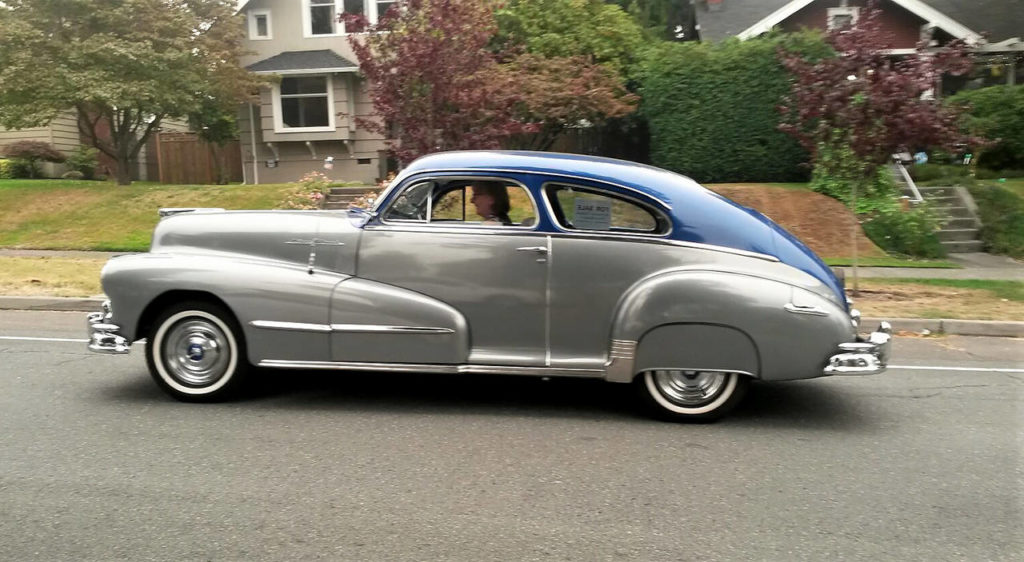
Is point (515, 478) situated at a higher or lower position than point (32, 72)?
lower

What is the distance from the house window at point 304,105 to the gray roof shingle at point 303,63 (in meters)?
0.50

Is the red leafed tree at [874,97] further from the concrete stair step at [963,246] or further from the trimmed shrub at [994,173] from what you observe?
the trimmed shrub at [994,173]

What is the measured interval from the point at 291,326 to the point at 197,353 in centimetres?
78

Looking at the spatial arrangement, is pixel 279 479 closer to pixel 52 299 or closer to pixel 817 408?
pixel 817 408

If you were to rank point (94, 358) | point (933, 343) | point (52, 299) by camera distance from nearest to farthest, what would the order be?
point (94, 358) → point (933, 343) → point (52, 299)

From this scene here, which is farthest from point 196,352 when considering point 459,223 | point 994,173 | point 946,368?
point 994,173

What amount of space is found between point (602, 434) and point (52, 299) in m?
7.70

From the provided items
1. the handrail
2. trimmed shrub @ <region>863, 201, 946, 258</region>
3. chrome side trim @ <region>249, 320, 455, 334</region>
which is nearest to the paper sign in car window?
chrome side trim @ <region>249, 320, 455, 334</region>

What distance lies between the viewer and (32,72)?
56.5 ft

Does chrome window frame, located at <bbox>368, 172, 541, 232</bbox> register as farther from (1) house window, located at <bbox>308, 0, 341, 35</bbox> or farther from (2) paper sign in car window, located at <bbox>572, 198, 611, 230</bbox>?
(1) house window, located at <bbox>308, 0, 341, 35</bbox>

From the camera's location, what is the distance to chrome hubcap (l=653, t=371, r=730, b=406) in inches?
202

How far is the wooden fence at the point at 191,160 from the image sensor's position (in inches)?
1090

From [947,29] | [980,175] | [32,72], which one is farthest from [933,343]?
[32,72]

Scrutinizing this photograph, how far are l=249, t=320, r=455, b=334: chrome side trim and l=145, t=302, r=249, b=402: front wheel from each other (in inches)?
11.6
